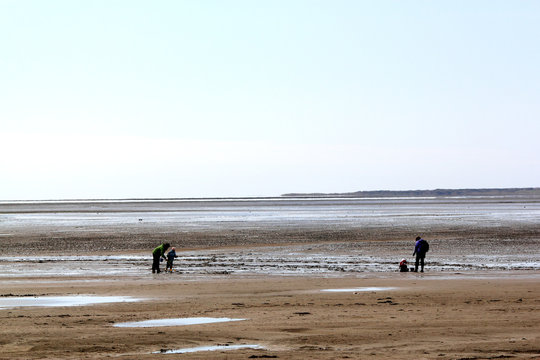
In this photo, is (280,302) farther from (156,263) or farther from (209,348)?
(156,263)

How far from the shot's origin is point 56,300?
1880cm

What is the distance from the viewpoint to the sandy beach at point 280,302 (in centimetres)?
1208

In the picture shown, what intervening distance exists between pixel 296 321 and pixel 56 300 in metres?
6.87

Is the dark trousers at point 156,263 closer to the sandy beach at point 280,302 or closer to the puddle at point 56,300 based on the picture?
the sandy beach at point 280,302

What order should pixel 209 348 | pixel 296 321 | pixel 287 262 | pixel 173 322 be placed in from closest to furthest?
1. pixel 209 348
2. pixel 296 321
3. pixel 173 322
4. pixel 287 262

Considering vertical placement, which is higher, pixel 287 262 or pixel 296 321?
pixel 296 321

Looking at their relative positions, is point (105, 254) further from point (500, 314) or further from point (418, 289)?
point (500, 314)

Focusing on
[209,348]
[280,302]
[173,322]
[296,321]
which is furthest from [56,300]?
[209,348]

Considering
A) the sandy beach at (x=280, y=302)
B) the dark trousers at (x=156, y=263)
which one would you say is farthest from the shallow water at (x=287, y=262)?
the dark trousers at (x=156, y=263)

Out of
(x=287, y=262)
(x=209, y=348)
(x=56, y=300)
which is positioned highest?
(x=209, y=348)

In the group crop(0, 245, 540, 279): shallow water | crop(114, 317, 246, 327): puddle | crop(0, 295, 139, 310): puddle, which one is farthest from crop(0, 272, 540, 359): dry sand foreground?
crop(0, 245, 540, 279): shallow water

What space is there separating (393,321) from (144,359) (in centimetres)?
522

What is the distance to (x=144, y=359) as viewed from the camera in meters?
11.3

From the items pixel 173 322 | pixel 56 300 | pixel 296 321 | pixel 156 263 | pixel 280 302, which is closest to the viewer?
pixel 296 321
